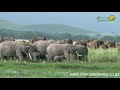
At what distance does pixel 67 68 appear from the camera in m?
12.8

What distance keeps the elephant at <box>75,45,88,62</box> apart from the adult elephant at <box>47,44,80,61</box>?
11 centimetres

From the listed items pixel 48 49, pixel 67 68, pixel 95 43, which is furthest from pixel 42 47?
pixel 95 43

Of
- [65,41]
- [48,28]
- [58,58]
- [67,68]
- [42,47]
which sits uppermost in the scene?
[48,28]

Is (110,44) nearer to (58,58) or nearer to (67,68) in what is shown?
(67,68)

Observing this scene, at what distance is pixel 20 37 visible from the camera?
12812 mm

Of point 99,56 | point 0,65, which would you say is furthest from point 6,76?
point 99,56

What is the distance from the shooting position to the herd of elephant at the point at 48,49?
42.5 ft

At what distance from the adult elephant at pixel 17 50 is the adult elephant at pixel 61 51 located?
35 centimetres

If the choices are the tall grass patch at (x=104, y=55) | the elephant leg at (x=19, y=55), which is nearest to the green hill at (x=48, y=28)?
the tall grass patch at (x=104, y=55)

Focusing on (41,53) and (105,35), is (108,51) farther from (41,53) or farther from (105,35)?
(41,53)

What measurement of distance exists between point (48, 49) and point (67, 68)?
2.69 feet

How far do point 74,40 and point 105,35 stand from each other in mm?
694

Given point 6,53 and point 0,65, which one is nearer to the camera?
point 0,65
